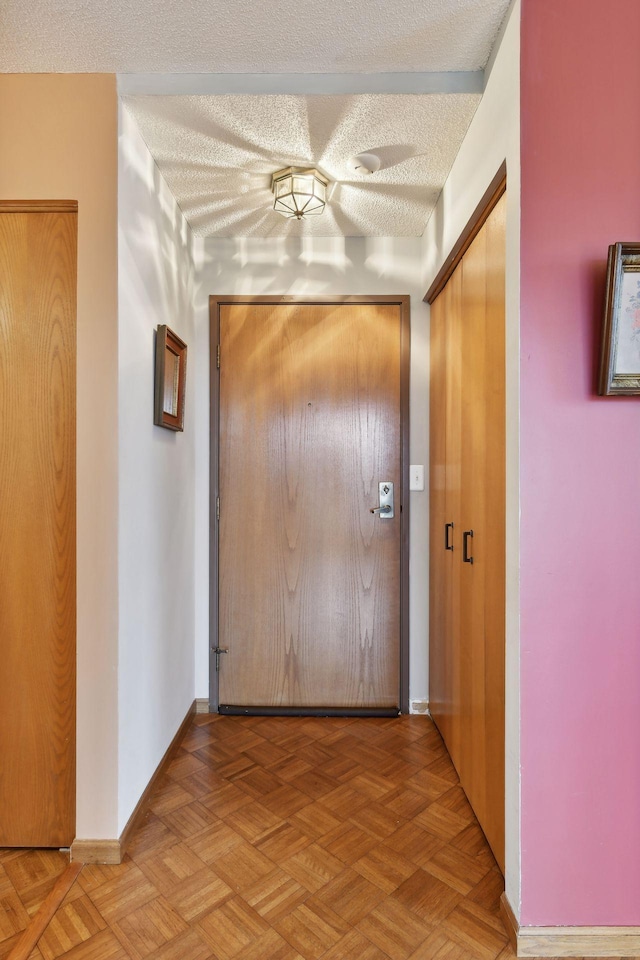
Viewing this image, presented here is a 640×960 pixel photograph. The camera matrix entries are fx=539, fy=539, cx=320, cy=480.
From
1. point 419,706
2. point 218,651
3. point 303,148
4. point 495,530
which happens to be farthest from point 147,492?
point 419,706

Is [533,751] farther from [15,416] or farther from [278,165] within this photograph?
[278,165]

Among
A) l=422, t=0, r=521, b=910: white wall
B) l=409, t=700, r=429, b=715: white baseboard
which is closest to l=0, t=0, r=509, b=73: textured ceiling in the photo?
l=422, t=0, r=521, b=910: white wall

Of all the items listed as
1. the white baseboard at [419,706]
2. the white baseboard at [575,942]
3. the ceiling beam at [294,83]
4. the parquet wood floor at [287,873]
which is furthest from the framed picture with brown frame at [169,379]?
the white baseboard at [575,942]

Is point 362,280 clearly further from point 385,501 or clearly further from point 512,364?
point 512,364

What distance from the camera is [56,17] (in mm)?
1431

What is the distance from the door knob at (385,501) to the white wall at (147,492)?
899mm

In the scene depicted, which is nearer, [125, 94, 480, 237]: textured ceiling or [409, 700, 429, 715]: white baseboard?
[125, 94, 480, 237]: textured ceiling

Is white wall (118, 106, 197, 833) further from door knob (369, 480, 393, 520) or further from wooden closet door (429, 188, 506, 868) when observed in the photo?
wooden closet door (429, 188, 506, 868)

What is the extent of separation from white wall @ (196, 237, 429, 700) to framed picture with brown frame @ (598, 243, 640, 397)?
133 centimetres

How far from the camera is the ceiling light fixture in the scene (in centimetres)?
203

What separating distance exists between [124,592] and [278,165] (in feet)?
5.31

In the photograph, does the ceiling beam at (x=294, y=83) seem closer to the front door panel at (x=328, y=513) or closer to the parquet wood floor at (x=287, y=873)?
the front door panel at (x=328, y=513)

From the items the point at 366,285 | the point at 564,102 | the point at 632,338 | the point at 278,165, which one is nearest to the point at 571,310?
the point at 632,338

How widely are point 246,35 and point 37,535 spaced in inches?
61.8
